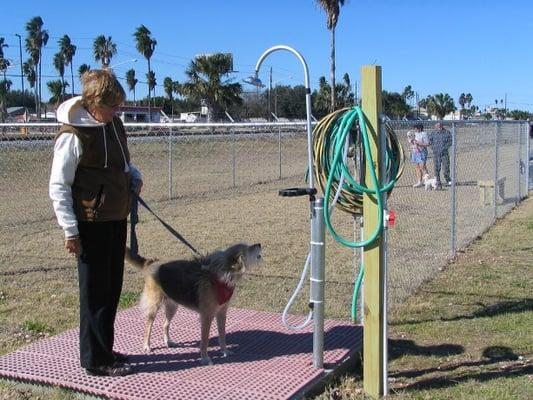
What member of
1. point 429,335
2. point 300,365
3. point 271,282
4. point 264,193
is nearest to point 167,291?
point 300,365

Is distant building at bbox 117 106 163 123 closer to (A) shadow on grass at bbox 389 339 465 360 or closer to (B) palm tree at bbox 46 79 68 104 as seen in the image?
(B) palm tree at bbox 46 79 68 104

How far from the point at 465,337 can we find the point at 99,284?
2.99 metres

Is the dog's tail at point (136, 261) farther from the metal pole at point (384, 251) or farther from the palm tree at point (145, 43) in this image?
the palm tree at point (145, 43)

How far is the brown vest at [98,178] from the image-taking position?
11.9 feet

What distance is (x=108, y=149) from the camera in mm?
3725

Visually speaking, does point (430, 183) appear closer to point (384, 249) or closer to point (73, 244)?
point (384, 249)

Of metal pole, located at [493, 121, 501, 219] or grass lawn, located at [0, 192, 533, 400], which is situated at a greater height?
metal pole, located at [493, 121, 501, 219]

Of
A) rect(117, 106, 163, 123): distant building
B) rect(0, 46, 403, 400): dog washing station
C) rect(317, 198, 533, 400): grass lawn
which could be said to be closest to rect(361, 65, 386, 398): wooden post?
rect(0, 46, 403, 400): dog washing station

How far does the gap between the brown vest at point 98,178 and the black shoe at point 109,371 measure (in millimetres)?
980

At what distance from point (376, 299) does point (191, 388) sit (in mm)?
1270

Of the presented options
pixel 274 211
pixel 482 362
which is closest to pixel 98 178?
pixel 482 362

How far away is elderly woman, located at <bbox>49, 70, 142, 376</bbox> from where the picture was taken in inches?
140

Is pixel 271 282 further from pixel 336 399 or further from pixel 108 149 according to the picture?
pixel 108 149

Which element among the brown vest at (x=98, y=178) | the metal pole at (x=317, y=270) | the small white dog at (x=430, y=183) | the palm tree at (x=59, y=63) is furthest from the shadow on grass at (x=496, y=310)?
the palm tree at (x=59, y=63)
